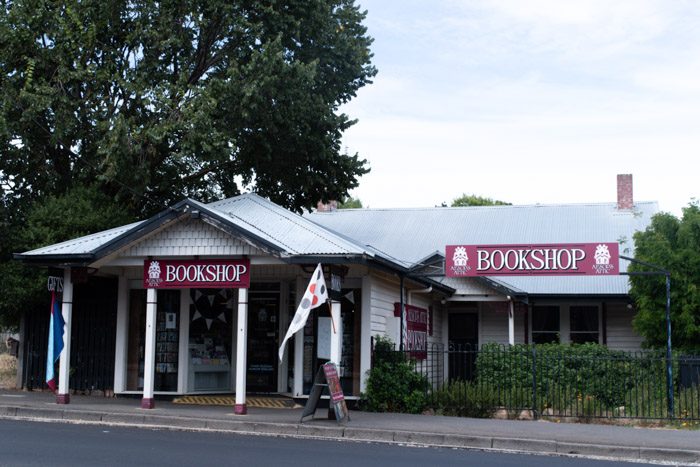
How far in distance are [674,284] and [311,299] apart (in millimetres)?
10752

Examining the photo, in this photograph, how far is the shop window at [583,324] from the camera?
25859 mm

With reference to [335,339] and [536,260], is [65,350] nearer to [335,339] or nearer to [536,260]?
[335,339]

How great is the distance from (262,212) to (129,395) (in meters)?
5.20

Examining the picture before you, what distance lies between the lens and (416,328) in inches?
850

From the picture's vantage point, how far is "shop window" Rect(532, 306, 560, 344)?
2627cm

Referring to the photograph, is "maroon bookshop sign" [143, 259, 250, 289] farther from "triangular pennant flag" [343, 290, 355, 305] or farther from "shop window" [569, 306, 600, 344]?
"shop window" [569, 306, 600, 344]

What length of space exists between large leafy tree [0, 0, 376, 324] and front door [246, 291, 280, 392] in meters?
3.88

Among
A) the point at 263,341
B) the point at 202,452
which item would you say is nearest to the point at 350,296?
the point at 263,341

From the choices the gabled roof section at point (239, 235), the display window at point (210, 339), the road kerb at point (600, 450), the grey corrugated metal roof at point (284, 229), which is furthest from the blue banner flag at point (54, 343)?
the road kerb at point (600, 450)

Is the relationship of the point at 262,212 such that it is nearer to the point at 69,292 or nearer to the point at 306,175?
the point at 69,292

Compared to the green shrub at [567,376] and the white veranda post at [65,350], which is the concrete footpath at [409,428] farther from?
the green shrub at [567,376]

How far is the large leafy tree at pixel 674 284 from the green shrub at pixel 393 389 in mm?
7588

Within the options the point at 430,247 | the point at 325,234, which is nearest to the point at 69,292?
the point at 325,234

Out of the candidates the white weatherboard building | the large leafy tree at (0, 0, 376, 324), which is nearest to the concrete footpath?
the white weatherboard building
